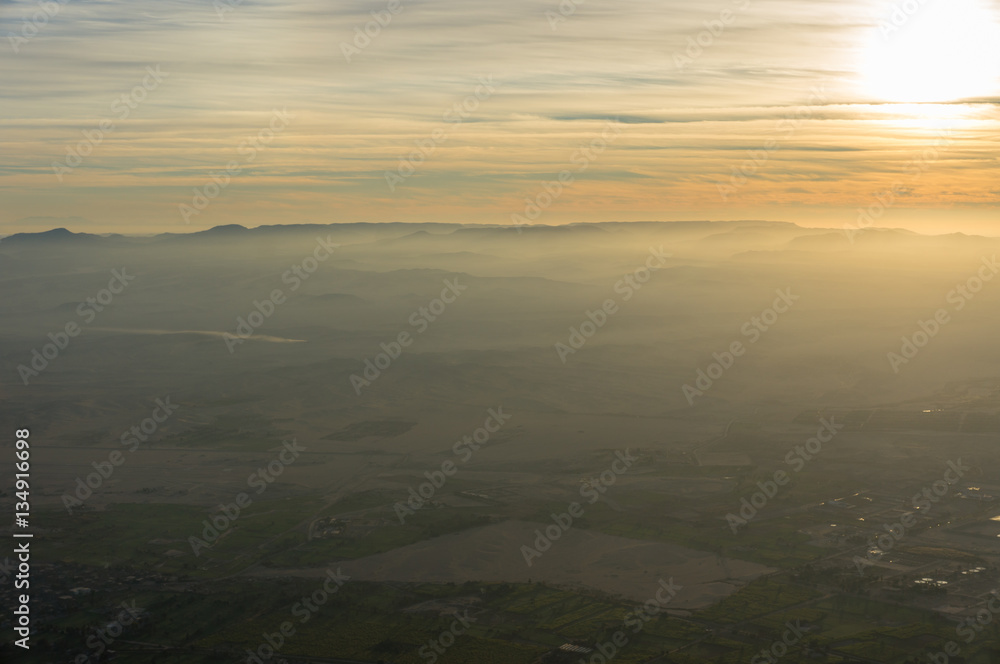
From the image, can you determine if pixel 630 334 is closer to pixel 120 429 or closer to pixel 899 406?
pixel 899 406

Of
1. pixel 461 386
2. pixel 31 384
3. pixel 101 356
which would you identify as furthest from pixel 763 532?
pixel 101 356

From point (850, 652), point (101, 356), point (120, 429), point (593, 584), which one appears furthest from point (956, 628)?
point (101, 356)

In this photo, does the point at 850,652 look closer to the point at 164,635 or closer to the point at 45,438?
the point at 164,635

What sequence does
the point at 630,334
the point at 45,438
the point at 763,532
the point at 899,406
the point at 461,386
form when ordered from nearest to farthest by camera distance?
1. the point at 763,532
2. the point at 45,438
3. the point at 899,406
4. the point at 461,386
5. the point at 630,334

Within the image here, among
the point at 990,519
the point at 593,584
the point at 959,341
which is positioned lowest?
the point at 959,341

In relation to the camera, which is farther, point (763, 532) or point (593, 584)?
point (763, 532)

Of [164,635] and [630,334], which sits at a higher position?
[164,635]

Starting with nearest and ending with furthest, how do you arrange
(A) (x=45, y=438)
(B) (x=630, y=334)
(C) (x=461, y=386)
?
1. (A) (x=45, y=438)
2. (C) (x=461, y=386)
3. (B) (x=630, y=334)

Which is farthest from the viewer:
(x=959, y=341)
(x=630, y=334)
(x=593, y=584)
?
(x=630, y=334)

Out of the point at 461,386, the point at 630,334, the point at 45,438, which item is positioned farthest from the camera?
the point at 630,334
